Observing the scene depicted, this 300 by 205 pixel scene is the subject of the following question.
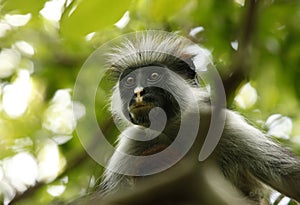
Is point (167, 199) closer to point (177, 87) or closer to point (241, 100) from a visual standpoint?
point (177, 87)

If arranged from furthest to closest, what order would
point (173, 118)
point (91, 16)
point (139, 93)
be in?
point (173, 118) < point (139, 93) < point (91, 16)

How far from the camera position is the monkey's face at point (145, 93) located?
3.16m

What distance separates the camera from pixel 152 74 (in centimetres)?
350

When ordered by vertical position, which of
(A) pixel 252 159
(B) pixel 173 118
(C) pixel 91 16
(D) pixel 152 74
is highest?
(C) pixel 91 16

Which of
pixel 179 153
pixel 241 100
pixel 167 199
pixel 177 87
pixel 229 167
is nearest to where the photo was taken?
pixel 167 199

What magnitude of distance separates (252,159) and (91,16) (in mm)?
1719

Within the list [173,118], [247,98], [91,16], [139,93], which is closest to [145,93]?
[139,93]

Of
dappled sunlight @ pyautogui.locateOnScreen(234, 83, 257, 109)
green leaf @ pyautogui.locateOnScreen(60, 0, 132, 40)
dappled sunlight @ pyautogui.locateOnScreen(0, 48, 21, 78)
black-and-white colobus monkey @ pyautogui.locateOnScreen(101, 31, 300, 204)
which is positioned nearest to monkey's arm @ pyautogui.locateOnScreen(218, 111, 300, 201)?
black-and-white colobus monkey @ pyautogui.locateOnScreen(101, 31, 300, 204)

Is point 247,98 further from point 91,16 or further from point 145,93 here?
point 91,16

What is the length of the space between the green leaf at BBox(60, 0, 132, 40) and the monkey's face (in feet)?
4.37

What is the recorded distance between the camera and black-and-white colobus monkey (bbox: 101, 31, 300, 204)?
10.3 feet

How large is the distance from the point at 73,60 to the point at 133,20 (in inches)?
26.6

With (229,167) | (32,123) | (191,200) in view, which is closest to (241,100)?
(229,167)

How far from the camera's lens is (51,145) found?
14.1ft
